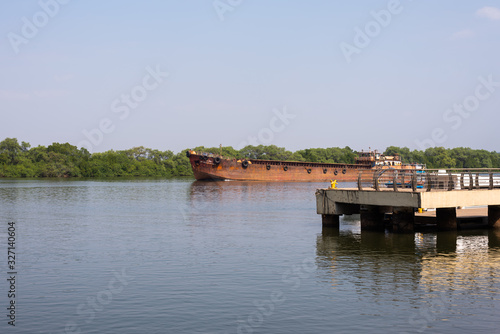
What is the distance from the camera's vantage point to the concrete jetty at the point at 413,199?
27.7 meters

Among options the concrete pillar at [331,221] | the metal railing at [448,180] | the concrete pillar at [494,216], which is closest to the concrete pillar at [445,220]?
the metal railing at [448,180]

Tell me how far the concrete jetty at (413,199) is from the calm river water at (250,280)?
4.16 feet

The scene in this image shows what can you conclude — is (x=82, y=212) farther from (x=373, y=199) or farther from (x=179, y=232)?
(x=373, y=199)

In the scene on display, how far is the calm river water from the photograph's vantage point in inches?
591

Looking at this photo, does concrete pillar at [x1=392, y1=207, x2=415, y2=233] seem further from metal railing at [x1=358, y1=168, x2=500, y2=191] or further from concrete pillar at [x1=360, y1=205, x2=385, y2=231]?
concrete pillar at [x1=360, y1=205, x2=385, y2=231]

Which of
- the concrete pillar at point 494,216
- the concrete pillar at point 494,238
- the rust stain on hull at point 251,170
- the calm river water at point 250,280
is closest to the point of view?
the calm river water at point 250,280

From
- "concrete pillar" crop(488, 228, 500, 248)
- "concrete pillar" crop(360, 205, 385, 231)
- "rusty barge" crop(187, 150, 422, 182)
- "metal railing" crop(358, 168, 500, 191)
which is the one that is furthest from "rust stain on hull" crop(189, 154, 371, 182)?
"metal railing" crop(358, 168, 500, 191)

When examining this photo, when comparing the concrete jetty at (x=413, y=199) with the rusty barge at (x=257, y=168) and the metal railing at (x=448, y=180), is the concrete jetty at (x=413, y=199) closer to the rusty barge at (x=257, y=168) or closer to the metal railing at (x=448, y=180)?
the metal railing at (x=448, y=180)

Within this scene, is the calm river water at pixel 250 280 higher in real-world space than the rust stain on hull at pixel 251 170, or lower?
lower

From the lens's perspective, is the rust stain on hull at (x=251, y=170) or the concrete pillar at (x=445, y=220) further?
the rust stain on hull at (x=251, y=170)

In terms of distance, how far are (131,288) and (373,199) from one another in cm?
1551

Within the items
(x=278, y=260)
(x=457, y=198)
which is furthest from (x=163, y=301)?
(x=457, y=198)

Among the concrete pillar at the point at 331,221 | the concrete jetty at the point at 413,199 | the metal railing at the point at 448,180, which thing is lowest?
the concrete pillar at the point at 331,221

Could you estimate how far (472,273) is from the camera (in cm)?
2061
